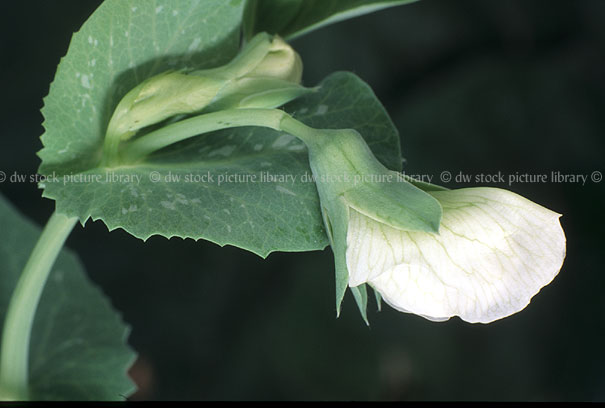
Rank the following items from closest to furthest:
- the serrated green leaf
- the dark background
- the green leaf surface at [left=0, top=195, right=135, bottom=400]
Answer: the serrated green leaf
the green leaf surface at [left=0, top=195, right=135, bottom=400]
the dark background

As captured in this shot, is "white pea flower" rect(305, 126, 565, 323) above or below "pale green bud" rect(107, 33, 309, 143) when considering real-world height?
below

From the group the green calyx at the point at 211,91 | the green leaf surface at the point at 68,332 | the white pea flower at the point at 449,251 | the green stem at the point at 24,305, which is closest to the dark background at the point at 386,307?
the green leaf surface at the point at 68,332

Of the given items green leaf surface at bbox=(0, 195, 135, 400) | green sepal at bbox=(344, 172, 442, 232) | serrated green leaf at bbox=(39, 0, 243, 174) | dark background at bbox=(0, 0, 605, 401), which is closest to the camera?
green sepal at bbox=(344, 172, 442, 232)

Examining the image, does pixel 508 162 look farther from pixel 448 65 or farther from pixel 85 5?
pixel 85 5

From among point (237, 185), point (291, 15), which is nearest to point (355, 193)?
point (237, 185)

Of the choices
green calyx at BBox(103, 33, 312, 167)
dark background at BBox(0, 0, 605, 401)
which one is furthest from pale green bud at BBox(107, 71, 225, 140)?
dark background at BBox(0, 0, 605, 401)

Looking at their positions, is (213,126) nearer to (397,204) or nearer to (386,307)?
(397,204)

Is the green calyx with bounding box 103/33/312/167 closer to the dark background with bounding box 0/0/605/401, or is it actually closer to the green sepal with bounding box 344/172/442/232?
the green sepal with bounding box 344/172/442/232
